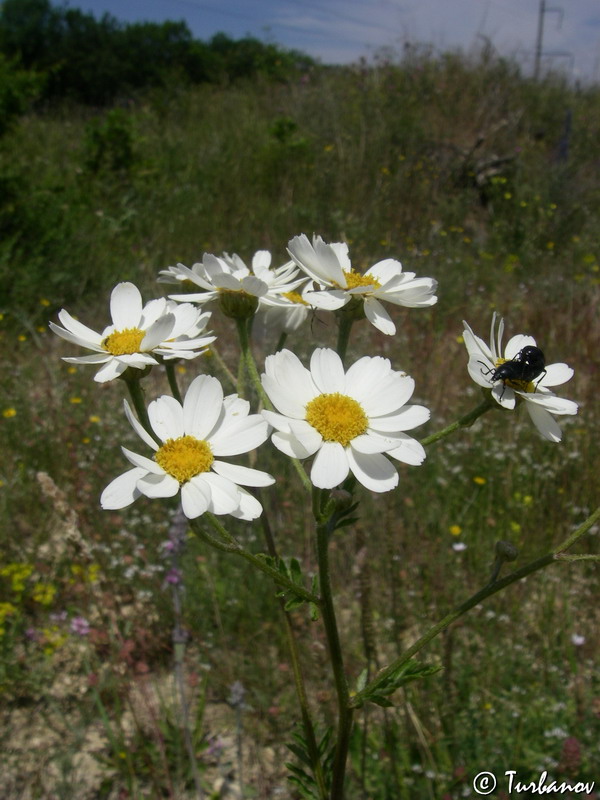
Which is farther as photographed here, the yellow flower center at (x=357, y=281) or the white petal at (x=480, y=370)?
the yellow flower center at (x=357, y=281)

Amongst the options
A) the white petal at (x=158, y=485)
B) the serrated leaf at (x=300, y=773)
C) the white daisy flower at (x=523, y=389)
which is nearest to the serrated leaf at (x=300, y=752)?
the serrated leaf at (x=300, y=773)

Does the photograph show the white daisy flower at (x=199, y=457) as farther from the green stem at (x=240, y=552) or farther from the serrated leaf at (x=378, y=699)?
the serrated leaf at (x=378, y=699)

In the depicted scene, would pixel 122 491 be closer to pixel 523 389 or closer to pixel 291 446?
pixel 291 446

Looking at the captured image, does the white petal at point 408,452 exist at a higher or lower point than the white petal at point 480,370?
lower

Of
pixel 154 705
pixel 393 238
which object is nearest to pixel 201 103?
pixel 393 238

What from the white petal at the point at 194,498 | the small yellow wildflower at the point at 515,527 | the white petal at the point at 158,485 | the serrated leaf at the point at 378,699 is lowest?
the small yellow wildflower at the point at 515,527

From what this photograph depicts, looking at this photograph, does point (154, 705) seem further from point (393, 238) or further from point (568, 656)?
point (393, 238)
